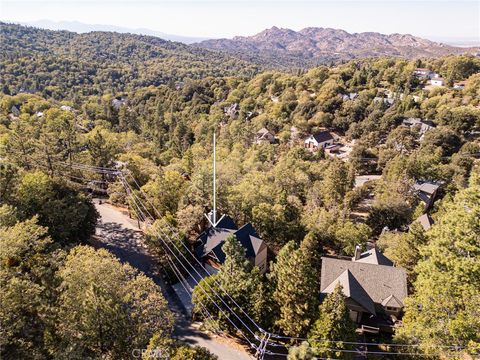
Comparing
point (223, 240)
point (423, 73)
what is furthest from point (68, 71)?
point (223, 240)

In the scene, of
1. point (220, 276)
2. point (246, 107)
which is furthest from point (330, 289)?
point (246, 107)

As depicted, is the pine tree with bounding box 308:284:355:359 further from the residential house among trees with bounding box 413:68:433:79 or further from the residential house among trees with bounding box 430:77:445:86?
the residential house among trees with bounding box 413:68:433:79

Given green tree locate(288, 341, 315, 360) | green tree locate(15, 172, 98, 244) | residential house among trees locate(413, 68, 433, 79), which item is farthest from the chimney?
residential house among trees locate(413, 68, 433, 79)

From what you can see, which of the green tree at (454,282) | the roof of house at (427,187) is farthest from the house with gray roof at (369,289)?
the roof of house at (427,187)

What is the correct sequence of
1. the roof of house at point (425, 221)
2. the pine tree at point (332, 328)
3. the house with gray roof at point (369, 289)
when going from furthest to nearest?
the roof of house at point (425, 221) → the house with gray roof at point (369, 289) → the pine tree at point (332, 328)

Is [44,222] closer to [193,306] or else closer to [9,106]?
[193,306]

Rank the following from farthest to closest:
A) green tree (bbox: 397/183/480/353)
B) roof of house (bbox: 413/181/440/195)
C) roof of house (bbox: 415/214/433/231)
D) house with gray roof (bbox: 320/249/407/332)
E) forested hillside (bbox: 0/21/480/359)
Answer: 1. roof of house (bbox: 413/181/440/195)
2. roof of house (bbox: 415/214/433/231)
3. house with gray roof (bbox: 320/249/407/332)
4. forested hillside (bbox: 0/21/480/359)
5. green tree (bbox: 397/183/480/353)

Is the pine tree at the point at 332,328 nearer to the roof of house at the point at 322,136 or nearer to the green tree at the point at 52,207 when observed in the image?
the green tree at the point at 52,207

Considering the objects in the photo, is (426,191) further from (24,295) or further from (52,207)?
(24,295)
